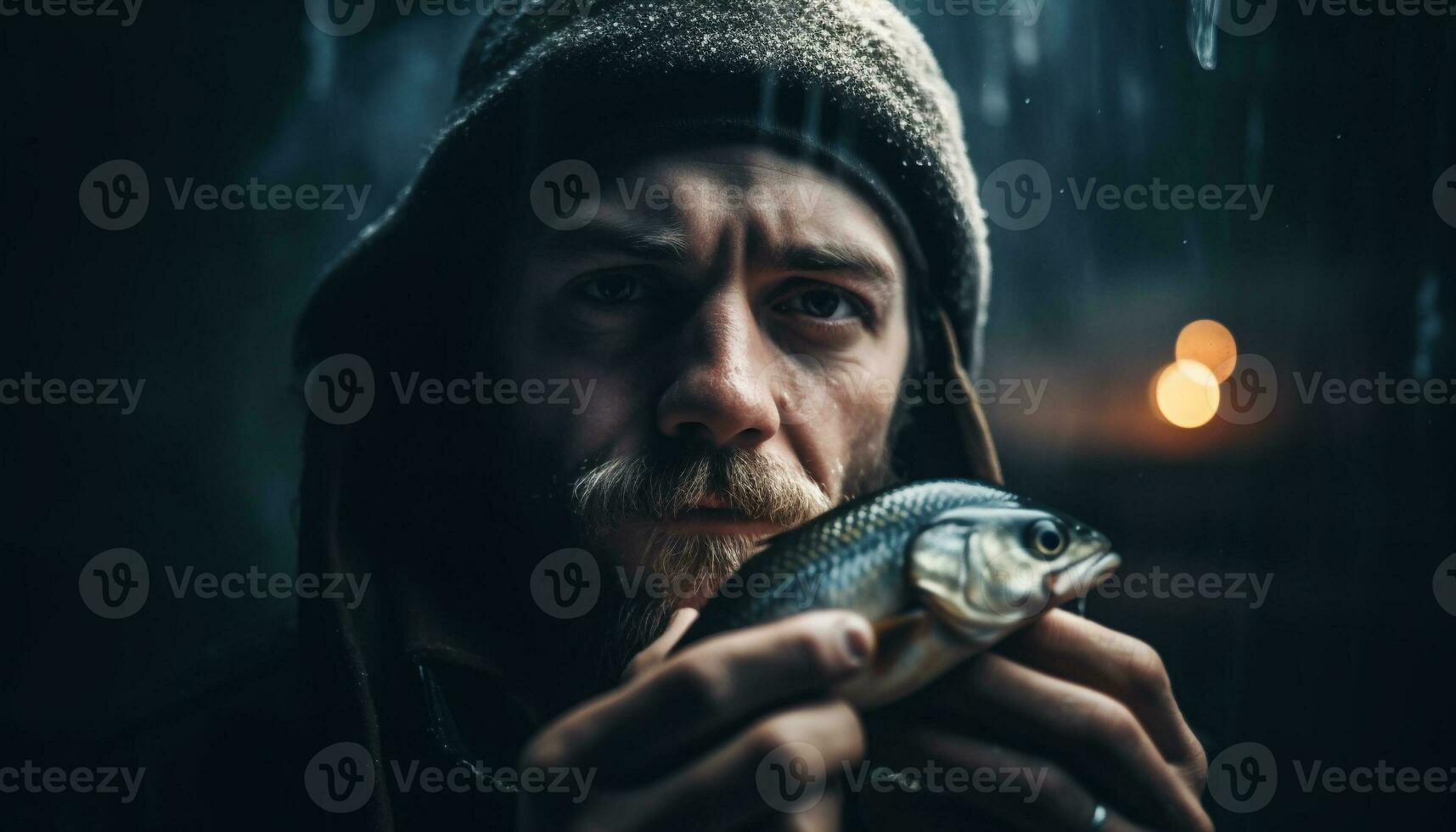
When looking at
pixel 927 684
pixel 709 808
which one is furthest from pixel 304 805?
pixel 927 684

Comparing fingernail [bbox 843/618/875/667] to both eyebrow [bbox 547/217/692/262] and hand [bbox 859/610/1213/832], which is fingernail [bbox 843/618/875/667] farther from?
eyebrow [bbox 547/217/692/262]

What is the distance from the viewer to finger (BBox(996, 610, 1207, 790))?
3.17ft

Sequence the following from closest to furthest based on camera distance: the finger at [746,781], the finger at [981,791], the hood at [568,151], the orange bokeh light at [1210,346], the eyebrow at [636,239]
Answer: the finger at [746,781] < the finger at [981,791] < the eyebrow at [636,239] < the hood at [568,151] < the orange bokeh light at [1210,346]

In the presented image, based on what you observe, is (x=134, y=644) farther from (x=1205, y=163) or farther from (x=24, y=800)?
(x=1205, y=163)

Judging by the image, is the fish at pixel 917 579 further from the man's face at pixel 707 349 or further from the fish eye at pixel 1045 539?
the man's face at pixel 707 349

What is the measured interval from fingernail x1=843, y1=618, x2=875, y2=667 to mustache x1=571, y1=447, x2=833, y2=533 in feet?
1.56

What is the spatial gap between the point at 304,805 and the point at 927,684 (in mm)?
1631

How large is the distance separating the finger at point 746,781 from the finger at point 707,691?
0.08 ft

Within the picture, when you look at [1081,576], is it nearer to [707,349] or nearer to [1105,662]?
[1105,662]

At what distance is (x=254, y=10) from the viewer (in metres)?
3.51

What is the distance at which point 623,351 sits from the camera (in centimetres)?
144

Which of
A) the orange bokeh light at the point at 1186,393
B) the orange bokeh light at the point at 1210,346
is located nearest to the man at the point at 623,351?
the orange bokeh light at the point at 1210,346

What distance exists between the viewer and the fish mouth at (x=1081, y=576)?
0.85m

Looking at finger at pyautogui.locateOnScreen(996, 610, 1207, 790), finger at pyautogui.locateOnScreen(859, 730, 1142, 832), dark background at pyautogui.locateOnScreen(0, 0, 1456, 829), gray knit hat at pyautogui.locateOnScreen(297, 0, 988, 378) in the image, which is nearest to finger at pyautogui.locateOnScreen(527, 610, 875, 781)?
finger at pyautogui.locateOnScreen(859, 730, 1142, 832)
